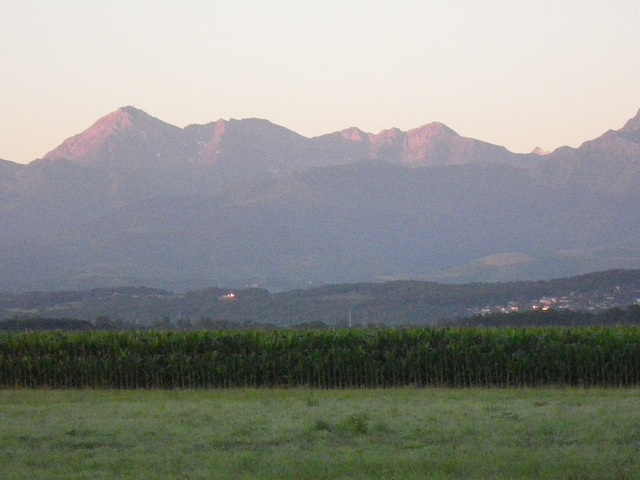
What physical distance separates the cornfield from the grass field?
782 centimetres

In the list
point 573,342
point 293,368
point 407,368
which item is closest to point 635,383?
point 573,342

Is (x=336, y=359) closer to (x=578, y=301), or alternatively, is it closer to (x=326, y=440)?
(x=326, y=440)

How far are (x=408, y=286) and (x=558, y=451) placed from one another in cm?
11822

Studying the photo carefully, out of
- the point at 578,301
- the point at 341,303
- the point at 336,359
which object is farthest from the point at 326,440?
the point at 341,303

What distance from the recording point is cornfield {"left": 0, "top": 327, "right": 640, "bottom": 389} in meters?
29.6

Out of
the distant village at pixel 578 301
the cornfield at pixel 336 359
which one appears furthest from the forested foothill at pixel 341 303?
the cornfield at pixel 336 359

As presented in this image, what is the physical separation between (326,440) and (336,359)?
15041mm

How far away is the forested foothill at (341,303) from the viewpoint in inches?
4163

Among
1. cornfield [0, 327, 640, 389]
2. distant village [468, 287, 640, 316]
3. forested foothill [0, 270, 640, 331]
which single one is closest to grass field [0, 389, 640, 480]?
cornfield [0, 327, 640, 389]

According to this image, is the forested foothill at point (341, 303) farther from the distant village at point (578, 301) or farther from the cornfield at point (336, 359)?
the cornfield at point (336, 359)

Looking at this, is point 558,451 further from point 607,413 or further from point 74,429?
point 74,429

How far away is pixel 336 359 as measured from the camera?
30.3 metres

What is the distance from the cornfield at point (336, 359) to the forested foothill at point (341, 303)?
5658cm

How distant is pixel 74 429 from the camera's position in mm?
16297
